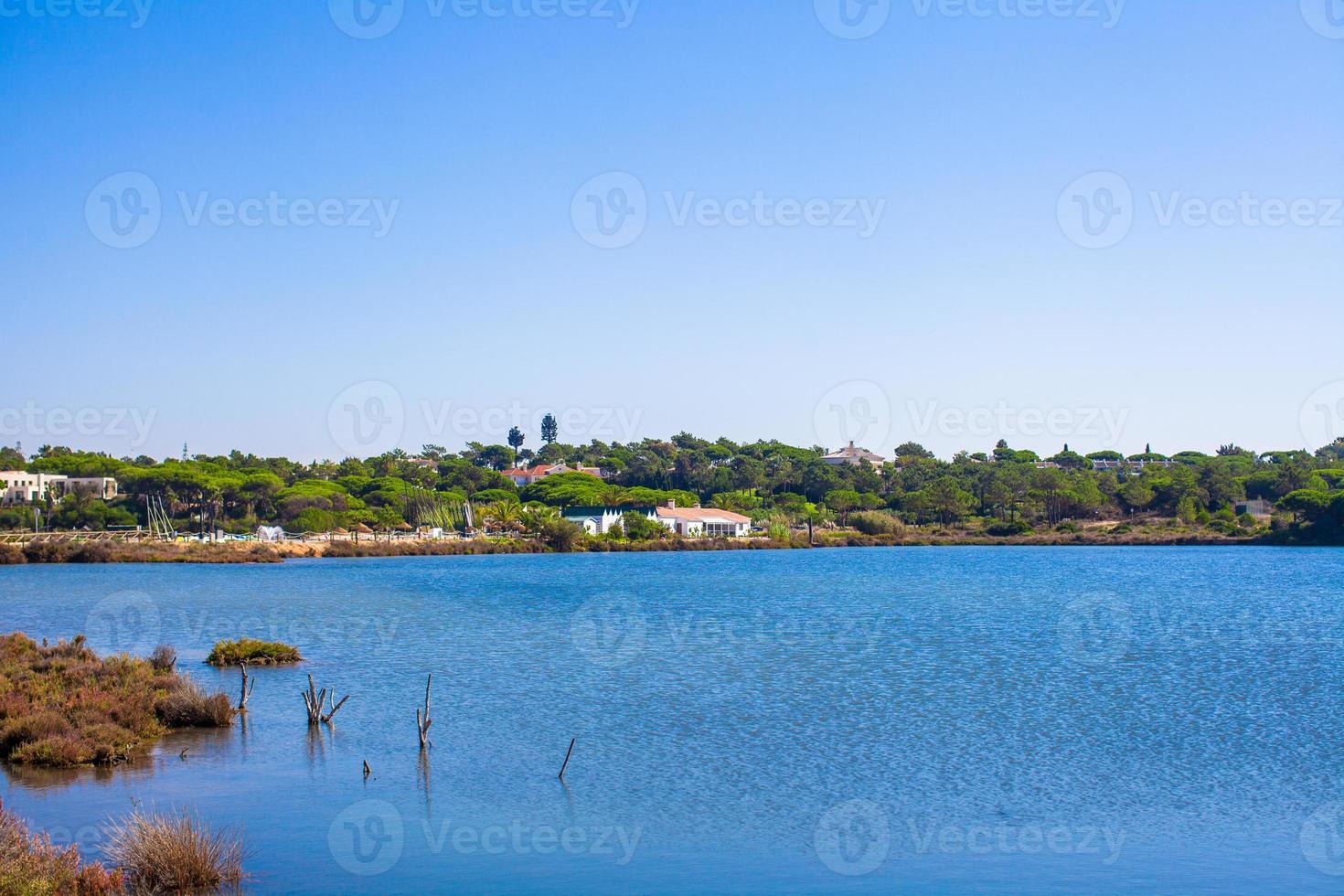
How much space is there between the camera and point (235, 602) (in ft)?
171

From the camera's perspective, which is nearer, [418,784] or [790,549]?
[418,784]

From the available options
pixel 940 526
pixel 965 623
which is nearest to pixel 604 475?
pixel 940 526

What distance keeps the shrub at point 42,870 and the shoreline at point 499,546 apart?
76.1 meters

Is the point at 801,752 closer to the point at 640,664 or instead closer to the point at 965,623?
the point at 640,664

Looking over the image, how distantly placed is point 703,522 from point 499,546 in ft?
82.6

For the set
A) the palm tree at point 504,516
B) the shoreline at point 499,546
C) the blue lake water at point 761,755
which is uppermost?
the palm tree at point 504,516

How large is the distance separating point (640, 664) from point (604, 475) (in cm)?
14290

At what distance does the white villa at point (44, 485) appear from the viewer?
123 m

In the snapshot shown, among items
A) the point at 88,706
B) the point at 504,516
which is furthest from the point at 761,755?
the point at 504,516

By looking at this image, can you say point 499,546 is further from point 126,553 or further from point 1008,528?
point 1008,528

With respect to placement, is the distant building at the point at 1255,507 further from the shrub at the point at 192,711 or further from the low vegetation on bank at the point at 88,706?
the shrub at the point at 192,711

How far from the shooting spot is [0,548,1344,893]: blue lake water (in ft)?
49.9

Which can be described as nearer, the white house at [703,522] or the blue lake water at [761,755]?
the blue lake water at [761,755]

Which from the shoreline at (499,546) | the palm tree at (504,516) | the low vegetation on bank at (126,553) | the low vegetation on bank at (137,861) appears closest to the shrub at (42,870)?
the low vegetation on bank at (137,861)
